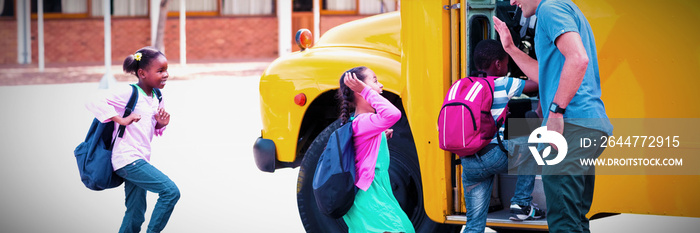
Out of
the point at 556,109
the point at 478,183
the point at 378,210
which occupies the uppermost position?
the point at 556,109

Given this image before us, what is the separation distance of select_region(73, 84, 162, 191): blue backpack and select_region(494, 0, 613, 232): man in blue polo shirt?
2314mm

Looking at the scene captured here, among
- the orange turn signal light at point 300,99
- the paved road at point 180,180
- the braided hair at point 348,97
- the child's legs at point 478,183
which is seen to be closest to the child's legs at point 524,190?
the child's legs at point 478,183

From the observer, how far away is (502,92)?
183 inches

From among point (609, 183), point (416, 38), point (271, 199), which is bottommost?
point (271, 199)

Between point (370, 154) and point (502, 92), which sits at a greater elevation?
point (502, 92)

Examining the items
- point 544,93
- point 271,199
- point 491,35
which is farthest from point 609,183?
point 271,199

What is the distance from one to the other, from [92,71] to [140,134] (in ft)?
58.2

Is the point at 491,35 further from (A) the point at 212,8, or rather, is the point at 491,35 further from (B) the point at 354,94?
(A) the point at 212,8

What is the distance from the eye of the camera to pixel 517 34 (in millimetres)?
5668

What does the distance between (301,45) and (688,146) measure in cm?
300

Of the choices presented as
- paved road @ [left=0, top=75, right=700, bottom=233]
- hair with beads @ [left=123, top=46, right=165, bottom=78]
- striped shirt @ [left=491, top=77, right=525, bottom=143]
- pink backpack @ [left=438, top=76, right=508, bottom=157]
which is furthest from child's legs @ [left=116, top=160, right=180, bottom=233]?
striped shirt @ [left=491, top=77, right=525, bottom=143]

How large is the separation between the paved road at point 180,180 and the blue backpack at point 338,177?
2247 millimetres

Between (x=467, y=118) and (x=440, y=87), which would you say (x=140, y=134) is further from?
(x=467, y=118)

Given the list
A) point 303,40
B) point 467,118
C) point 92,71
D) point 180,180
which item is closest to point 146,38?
point 92,71
